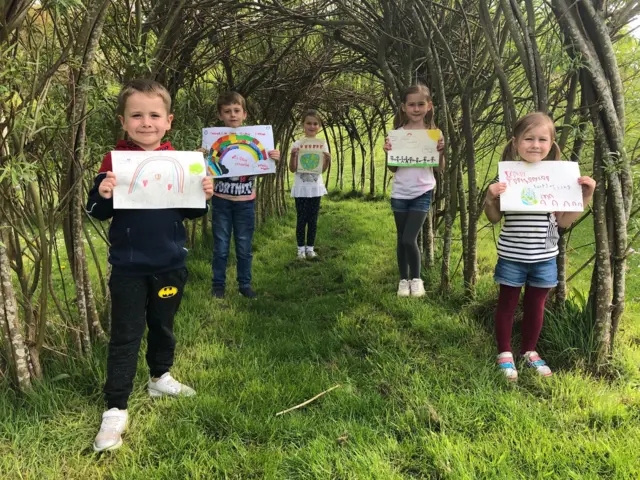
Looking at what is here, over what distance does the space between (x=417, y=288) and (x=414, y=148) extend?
107 centimetres

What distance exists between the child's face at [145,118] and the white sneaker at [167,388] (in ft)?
3.73

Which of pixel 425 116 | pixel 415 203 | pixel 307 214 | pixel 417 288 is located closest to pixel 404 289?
pixel 417 288

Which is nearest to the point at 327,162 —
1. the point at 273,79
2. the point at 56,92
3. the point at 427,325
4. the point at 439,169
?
the point at 273,79

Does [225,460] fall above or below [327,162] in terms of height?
below

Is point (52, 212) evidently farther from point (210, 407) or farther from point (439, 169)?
point (439, 169)

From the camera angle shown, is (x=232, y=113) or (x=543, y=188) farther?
(x=232, y=113)

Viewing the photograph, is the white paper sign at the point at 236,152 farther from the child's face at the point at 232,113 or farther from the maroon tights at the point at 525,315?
the maroon tights at the point at 525,315

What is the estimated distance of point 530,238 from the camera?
2.09m

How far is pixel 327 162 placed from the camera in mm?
4840

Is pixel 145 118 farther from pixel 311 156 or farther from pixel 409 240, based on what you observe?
pixel 311 156

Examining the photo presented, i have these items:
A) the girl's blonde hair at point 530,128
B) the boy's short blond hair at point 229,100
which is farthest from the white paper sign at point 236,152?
the girl's blonde hair at point 530,128

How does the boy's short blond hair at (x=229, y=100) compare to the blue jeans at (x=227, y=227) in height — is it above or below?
above

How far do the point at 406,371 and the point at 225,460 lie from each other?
3.40 ft

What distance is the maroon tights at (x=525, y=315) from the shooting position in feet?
7.18
